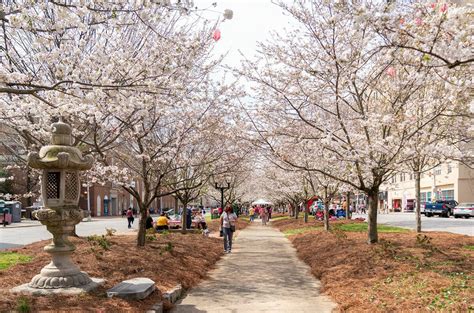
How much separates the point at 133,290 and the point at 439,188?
65.7 metres

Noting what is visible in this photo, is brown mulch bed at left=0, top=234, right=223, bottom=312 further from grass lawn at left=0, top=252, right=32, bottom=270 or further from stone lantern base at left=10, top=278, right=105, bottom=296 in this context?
grass lawn at left=0, top=252, right=32, bottom=270

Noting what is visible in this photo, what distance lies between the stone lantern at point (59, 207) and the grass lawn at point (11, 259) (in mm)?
3033

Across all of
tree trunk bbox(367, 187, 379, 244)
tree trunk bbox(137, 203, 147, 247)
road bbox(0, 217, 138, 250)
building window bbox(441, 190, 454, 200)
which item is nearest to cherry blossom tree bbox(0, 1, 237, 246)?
tree trunk bbox(137, 203, 147, 247)

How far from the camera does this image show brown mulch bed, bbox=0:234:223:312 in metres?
6.53

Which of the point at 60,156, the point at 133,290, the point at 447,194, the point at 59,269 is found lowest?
the point at 447,194

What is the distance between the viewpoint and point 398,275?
8758 millimetres

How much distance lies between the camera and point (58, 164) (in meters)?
7.26

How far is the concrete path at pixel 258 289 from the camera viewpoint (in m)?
7.88

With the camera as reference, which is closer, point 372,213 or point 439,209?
point 372,213

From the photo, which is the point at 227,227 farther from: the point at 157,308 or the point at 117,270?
the point at 157,308

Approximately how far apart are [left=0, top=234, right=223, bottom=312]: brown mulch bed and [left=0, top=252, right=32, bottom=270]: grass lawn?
26 centimetres

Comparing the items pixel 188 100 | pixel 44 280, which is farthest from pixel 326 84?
pixel 44 280

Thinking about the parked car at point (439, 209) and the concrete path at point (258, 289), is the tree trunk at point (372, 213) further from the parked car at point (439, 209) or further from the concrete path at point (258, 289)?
the parked car at point (439, 209)

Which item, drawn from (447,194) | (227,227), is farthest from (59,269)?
(447,194)
